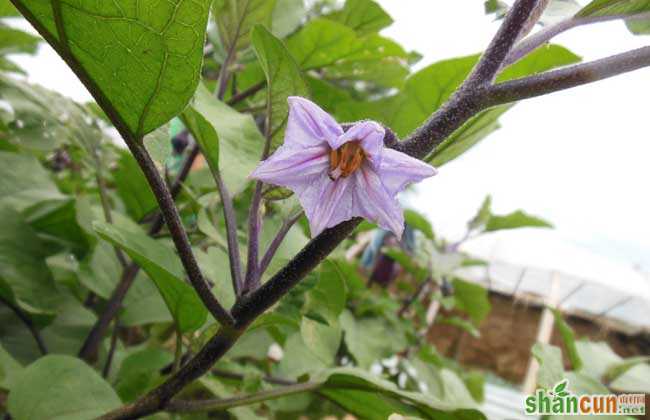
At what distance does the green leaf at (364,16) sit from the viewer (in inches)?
36.0

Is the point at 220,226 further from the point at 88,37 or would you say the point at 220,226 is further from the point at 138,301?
the point at 88,37

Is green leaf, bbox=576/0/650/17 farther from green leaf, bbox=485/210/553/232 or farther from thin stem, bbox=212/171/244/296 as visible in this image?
green leaf, bbox=485/210/553/232

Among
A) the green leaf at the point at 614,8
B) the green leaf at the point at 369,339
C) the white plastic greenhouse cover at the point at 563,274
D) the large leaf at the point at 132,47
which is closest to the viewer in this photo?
the large leaf at the point at 132,47

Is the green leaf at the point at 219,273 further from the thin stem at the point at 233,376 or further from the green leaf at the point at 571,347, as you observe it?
the green leaf at the point at 571,347

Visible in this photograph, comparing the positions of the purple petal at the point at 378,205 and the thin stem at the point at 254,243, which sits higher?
the purple petal at the point at 378,205

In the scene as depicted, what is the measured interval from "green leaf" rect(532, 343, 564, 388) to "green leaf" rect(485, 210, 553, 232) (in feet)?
0.86

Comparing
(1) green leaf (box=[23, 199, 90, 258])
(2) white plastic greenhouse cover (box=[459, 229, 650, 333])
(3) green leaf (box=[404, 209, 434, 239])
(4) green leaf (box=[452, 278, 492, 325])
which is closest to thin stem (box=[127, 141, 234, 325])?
(1) green leaf (box=[23, 199, 90, 258])

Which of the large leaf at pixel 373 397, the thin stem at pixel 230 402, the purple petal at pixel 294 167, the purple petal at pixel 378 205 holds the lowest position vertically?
the thin stem at pixel 230 402

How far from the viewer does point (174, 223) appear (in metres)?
0.40

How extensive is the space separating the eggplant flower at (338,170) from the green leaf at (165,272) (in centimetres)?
14

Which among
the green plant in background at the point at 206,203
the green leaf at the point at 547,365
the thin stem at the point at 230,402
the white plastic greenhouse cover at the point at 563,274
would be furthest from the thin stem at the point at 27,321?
the white plastic greenhouse cover at the point at 563,274

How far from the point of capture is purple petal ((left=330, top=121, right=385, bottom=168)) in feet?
1.22

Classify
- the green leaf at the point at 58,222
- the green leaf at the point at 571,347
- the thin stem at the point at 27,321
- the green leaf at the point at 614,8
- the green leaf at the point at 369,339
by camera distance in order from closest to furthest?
the green leaf at the point at 614,8 < the thin stem at the point at 27,321 < the green leaf at the point at 58,222 < the green leaf at the point at 571,347 < the green leaf at the point at 369,339

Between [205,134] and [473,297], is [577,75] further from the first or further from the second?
[473,297]
